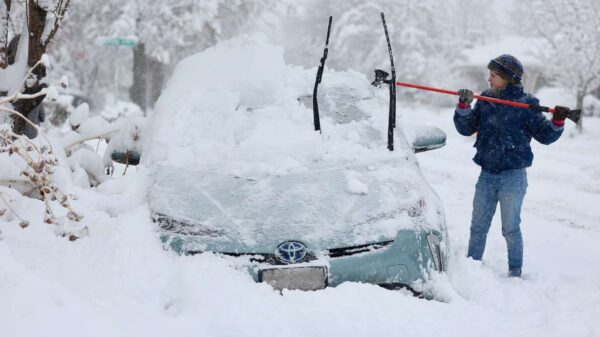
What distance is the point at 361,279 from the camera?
124 inches

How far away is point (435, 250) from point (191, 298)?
1.39 meters

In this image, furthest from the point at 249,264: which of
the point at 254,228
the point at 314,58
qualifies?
the point at 314,58

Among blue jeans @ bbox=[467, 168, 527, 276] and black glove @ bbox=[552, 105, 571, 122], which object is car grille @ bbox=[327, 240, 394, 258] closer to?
blue jeans @ bbox=[467, 168, 527, 276]

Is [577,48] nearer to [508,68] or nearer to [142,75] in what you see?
[142,75]

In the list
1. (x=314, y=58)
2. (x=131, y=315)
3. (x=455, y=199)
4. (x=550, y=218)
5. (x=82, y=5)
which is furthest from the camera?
(x=314, y=58)

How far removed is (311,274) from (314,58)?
37.3m

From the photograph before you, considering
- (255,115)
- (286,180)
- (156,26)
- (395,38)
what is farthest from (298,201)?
(395,38)

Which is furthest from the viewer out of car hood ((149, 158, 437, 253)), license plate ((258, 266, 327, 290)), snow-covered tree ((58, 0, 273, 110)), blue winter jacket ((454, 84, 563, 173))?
snow-covered tree ((58, 0, 273, 110))

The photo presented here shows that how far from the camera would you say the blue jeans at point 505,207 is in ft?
14.4

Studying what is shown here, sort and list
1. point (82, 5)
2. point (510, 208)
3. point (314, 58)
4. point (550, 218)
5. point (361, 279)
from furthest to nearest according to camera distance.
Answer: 1. point (314, 58)
2. point (82, 5)
3. point (550, 218)
4. point (510, 208)
5. point (361, 279)

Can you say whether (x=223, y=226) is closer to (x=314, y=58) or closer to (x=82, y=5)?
(x=82, y=5)

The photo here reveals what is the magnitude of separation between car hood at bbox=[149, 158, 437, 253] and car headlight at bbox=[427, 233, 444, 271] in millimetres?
89

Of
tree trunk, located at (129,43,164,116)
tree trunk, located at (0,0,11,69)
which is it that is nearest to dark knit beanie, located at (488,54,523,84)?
tree trunk, located at (0,0,11,69)

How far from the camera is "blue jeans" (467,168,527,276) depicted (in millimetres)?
4387
